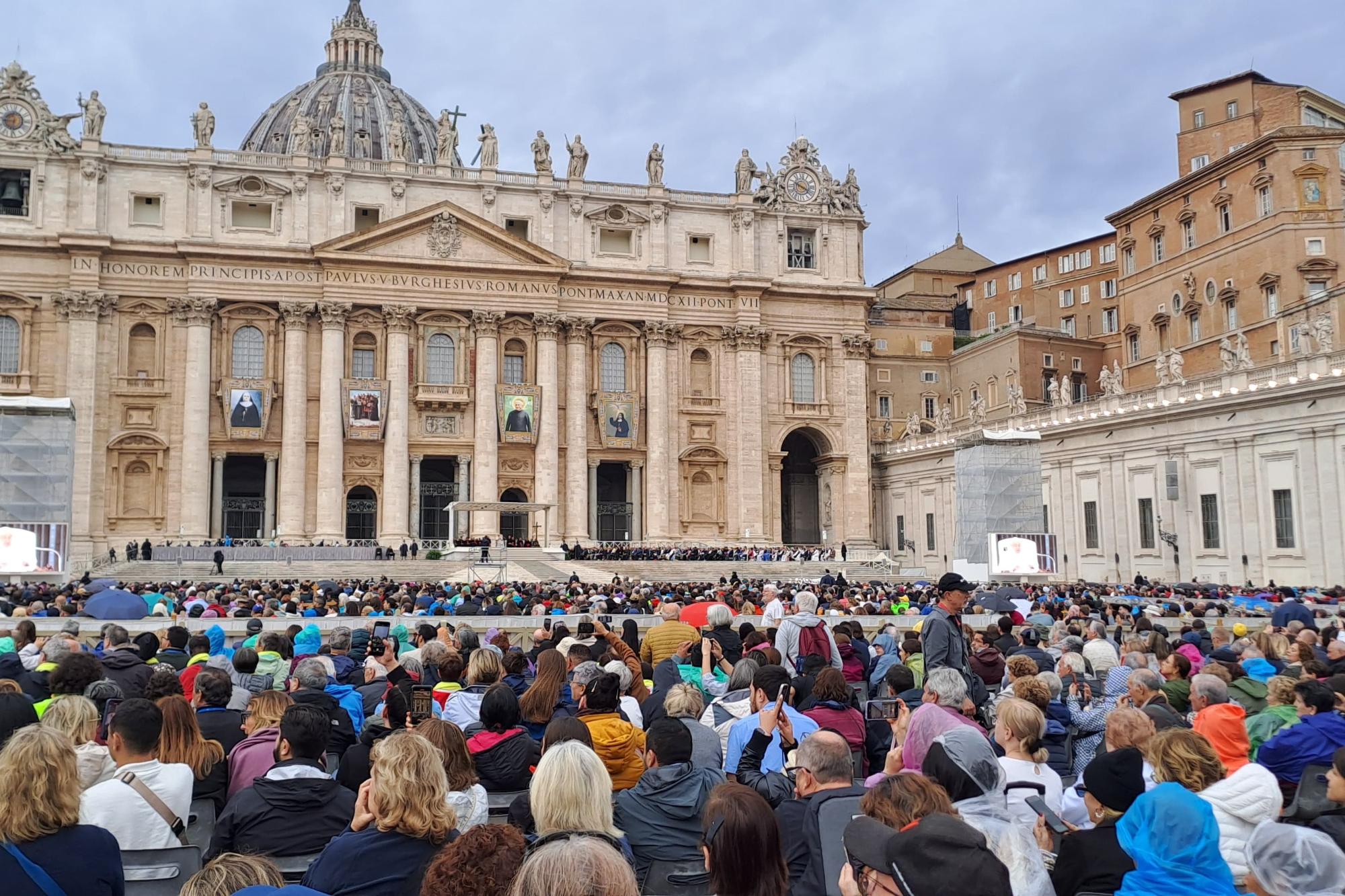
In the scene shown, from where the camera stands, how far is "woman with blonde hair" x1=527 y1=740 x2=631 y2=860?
4656 mm

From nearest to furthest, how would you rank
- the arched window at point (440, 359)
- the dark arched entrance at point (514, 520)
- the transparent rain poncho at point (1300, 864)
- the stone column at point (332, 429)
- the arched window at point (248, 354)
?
the transparent rain poncho at point (1300, 864) < the stone column at point (332, 429) < the arched window at point (248, 354) < the arched window at point (440, 359) < the dark arched entrance at point (514, 520)

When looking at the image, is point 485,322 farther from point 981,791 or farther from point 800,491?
point 981,791

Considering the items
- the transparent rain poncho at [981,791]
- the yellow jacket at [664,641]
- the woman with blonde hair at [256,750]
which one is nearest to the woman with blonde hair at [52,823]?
the woman with blonde hair at [256,750]

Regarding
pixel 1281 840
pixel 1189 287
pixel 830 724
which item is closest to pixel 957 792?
pixel 1281 840

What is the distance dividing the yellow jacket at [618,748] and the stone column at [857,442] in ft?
165

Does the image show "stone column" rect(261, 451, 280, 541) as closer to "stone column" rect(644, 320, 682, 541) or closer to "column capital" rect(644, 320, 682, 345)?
"stone column" rect(644, 320, 682, 541)

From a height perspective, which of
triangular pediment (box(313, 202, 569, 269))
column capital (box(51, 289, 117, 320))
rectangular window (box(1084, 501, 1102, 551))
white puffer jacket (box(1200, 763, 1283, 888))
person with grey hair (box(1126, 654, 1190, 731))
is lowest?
white puffer jacket (box(1200, 763, 1283, 888))

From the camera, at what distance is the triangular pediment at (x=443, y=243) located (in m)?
50.7

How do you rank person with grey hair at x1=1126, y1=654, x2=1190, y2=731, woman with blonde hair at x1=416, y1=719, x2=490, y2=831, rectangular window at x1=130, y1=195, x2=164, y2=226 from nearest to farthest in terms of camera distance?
woman with blonde hair at x1=416, y1=719, x2=490, y2=831, person with grey hair at x1=1126, y1=654, x2=1190, y2=731, rectangular window at x1=130, y1=195, x2=164, y2=226

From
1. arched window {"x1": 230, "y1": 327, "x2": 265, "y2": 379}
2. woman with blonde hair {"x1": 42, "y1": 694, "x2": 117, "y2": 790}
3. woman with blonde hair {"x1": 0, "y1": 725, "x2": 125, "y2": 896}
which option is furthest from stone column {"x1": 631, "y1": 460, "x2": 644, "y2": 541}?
woman with blonde hair {"x1": 0, "y1": 725, "x2": 125, "y2": 896}

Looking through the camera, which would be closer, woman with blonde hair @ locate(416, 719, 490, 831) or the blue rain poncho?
the blue rain poncho

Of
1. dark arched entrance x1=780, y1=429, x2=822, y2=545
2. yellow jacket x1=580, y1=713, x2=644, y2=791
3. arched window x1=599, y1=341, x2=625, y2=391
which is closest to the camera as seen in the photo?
yellow jacket x1=580, y1=713, x2=644, y2=791

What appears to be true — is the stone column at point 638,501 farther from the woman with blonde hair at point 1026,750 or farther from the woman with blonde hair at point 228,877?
the woman with blonde hair at point 228,877

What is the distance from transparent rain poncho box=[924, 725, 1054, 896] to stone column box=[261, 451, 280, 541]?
162 ft
